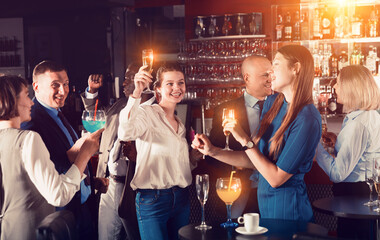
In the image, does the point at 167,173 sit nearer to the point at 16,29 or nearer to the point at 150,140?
the point at 150,140

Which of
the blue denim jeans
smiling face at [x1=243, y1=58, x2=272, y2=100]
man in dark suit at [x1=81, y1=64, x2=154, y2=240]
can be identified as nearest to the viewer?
the blue denim jeans

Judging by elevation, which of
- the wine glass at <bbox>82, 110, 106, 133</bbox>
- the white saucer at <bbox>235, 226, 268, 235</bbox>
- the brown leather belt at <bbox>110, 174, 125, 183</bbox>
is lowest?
the brown leather belt at <bbox>110, 174, 125, 183</bbox>

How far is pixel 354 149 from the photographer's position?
3.06 m

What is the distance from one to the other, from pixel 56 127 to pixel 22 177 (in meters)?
0.58

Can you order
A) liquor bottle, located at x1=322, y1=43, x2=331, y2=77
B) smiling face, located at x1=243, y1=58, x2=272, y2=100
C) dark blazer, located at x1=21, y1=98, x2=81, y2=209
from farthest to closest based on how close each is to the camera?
liquor bottle, located at x1=322, y1=43, x2=331, y2=77, smiling face, located at x1=243, y1=58, x2=272, y2=100, dark blazer, located at x1=21, y1=98, x2=81, y2=209

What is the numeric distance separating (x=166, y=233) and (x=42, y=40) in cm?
722

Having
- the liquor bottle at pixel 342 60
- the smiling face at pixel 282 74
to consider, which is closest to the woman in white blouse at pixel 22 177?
the smiling face at pixel 282 74

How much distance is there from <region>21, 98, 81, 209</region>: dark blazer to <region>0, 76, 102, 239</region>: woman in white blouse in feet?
1.05

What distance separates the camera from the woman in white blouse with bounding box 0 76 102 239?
7.14 ft

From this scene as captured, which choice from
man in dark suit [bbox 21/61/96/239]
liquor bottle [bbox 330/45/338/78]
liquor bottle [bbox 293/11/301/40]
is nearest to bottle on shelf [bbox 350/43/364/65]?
liquor bottle [bbox 330/45/338/78]

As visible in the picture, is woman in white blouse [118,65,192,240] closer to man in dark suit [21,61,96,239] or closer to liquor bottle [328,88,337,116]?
man in dark suit [21,61,96,239]

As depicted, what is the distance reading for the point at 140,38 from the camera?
9.30 meters

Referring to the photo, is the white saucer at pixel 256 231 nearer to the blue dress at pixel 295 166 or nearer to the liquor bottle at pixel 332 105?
the blue dress at pixel 295 166

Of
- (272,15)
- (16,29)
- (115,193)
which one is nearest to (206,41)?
(272,15)
